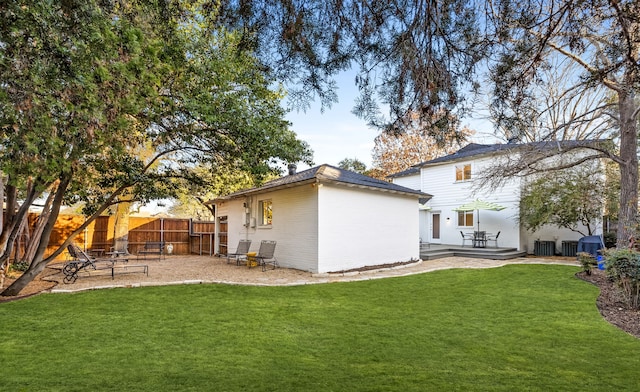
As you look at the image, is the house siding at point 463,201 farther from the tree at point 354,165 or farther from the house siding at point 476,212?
the tree at point 354,165

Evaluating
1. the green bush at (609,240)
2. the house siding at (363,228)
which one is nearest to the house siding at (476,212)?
the green bush at (609,240)

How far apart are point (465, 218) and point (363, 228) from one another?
9054mm

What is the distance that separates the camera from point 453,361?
405 centimetres

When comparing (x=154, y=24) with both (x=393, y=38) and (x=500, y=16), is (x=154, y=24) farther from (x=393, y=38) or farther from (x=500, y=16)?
(x=500, y=16)

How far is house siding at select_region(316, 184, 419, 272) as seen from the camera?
36.9 feet

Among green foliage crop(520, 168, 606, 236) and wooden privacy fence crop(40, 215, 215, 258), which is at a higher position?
green foliage crop(520, 168, 606, 236)

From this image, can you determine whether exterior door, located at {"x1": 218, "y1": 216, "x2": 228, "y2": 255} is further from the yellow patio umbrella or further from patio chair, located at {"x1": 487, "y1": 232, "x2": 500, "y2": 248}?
patio chair, located at {"x1": 487, "y1": 232, "x2": 500, "y2": 248}

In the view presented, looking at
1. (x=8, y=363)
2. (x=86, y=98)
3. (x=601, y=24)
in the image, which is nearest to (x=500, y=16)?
(x=601, y=24)

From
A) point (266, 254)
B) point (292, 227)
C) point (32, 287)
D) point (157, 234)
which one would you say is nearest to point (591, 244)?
point (292, 227)

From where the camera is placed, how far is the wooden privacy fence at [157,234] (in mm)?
17094

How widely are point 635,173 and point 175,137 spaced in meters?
13.2

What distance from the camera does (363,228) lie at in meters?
12.4

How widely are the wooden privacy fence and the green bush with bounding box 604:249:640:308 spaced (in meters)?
17.3

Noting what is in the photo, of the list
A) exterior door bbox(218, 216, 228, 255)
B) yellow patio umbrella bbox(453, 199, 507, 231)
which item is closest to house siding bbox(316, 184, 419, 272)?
yellow patio umbrella bbox(453, 199, 507, 231)
